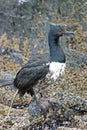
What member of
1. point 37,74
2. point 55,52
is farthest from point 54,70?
point 55,52

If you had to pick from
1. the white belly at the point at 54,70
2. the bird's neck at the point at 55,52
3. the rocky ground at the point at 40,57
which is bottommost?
the rocky ground at the point at 40,57

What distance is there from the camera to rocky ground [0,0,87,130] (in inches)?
272

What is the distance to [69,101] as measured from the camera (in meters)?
7.28

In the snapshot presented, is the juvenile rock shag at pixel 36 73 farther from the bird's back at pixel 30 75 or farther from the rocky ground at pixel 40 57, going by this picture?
the rocky ground at pixel 40 57

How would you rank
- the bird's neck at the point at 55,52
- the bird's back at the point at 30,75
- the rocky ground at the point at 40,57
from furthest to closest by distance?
the bird's neck at the point at 55,52 → the bird's back at the point at 30,75 → the rocky ground at the point at 40,57

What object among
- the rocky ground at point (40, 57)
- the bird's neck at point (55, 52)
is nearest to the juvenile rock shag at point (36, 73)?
the bird's neck at point (55, 52)

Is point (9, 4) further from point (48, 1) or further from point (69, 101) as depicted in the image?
point (69, 101)

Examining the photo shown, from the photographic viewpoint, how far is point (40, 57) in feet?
25.3

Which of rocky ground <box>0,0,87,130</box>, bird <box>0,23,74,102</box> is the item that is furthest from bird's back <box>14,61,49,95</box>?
rocky ground <box>0,0,87,130</box>

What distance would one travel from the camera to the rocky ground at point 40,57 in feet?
22.7

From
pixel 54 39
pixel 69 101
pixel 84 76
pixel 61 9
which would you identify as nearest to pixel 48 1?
pixel 61 9

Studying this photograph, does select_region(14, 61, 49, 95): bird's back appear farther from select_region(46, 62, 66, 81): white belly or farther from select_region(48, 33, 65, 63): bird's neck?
select_region(48, 33, 65, 63): bird's neck

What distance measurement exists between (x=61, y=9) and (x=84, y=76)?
4.28m

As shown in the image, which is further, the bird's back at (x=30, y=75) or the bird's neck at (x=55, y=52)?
the bird's neck at (x=55, y=52)
